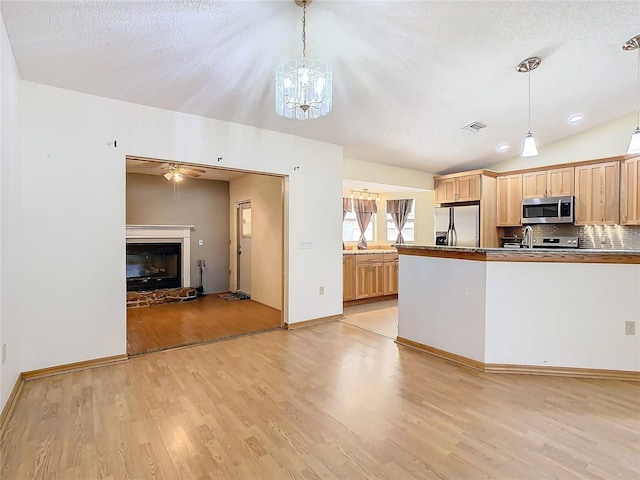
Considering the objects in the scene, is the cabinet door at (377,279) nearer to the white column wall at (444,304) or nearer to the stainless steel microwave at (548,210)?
the white column wall at (444,304)

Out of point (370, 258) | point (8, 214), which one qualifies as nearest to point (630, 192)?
point (370, 258)

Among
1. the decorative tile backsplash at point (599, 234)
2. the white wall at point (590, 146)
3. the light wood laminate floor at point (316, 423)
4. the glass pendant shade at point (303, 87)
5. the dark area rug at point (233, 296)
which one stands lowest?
the light wood laminate floor at point (316, 423)

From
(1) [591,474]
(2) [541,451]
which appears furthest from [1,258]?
(1) [591,474]

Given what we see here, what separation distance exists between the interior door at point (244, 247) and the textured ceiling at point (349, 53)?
286 centimetres

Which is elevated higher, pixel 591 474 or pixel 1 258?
pixel 1 258

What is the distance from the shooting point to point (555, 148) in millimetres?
5715

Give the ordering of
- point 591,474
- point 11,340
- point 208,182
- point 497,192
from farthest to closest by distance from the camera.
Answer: point 208,182 < point 497,192 < point 11,340 < point 591,474

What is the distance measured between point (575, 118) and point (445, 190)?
7.41ft

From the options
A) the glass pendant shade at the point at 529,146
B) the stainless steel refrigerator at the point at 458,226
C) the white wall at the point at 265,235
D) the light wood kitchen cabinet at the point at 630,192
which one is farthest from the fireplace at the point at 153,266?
the light wood kitchen cabinet at the point at 630,192

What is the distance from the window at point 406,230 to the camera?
7355 mm

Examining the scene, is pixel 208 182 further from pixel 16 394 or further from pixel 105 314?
pixel 16 394

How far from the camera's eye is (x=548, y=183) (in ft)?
18.4

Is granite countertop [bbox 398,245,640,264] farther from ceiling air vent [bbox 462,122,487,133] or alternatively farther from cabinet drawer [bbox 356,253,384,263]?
cabinet drawer [bbox 356,253,384,263]

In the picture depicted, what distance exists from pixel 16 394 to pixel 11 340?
0.43 meters
